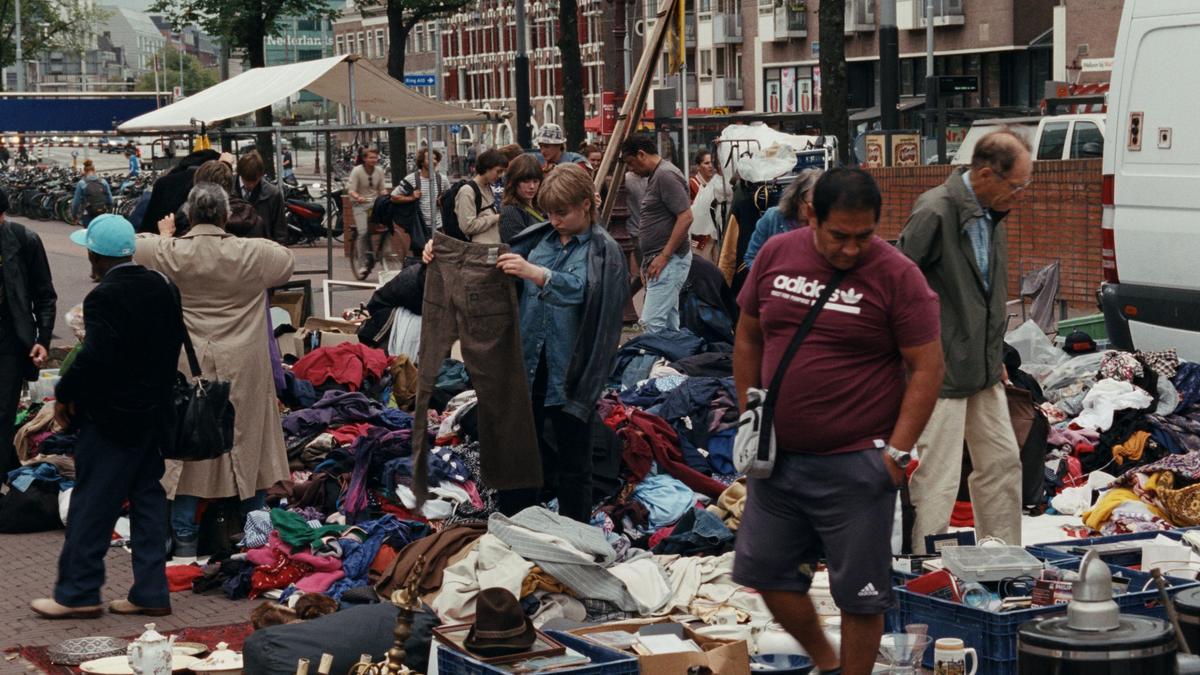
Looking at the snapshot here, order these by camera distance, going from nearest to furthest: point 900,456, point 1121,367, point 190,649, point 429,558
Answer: point 900,456
point 190,649
point 429,558
point 1121,367

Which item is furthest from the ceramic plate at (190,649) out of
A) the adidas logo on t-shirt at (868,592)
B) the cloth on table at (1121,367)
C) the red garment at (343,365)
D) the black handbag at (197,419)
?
the cloth on table at (1121,367)

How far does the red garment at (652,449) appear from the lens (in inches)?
374

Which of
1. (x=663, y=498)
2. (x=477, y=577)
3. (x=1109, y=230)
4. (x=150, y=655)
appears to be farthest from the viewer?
(x=1109, y=230)

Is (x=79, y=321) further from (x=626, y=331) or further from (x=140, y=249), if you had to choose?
(x=626, y=331)

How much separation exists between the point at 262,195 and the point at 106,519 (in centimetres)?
672

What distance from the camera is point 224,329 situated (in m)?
9.02

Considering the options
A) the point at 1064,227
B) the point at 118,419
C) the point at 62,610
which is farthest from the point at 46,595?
the point at 1064,227

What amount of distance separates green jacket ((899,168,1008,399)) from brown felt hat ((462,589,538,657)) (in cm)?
238

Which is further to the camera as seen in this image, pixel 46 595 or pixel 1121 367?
pixel 1121 367

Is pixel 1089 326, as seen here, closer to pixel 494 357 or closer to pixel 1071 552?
pixel 494 357

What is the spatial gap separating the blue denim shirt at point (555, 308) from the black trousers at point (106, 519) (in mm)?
1750

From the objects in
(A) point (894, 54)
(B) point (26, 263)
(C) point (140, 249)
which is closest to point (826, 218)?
(C) point (140, 249)

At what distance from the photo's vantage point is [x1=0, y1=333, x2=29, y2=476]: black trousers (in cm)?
959

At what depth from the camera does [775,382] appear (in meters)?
5.48
